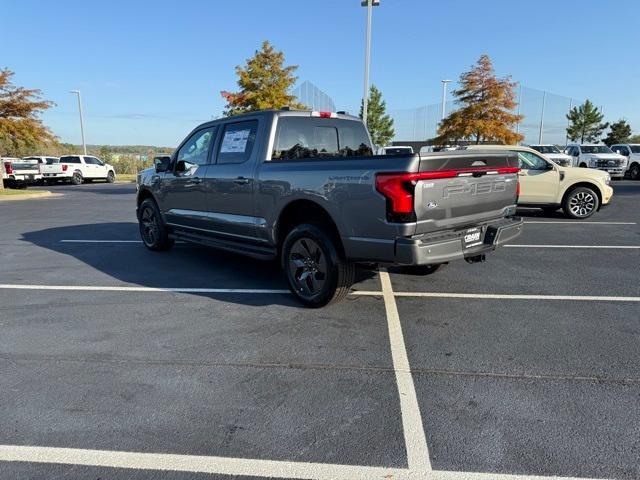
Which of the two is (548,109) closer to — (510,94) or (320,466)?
(510,94)

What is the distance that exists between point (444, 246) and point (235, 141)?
297 cm

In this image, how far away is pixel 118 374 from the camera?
11.5 feet

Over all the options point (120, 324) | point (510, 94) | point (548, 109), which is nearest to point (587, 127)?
point (548, 109)

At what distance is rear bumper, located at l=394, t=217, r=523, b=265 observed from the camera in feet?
13.1

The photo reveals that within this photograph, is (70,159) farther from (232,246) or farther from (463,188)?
(463,188)

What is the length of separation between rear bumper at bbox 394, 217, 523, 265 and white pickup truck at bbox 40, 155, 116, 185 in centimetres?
2747

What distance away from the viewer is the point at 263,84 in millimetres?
20984

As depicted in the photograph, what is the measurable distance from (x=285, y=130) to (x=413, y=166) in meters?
2.12

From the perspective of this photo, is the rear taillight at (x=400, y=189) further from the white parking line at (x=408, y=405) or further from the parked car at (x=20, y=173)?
the parked car at (x=20, y=173)

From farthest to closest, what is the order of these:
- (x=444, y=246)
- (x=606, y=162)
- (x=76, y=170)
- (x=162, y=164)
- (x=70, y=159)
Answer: (x=70, y=159), (x=76, y=170), (x=606, y=162), (x=162, y=164), (x=444, y=246)

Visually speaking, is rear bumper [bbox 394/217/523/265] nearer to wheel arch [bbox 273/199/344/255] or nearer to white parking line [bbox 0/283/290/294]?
wheel arch [bbox 273/199/344/255]

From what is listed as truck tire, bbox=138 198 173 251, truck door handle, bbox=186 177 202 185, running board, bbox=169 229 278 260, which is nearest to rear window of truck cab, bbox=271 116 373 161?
running board, bbox=169 229 278 260

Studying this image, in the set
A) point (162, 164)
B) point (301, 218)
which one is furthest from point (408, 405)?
point (162, 164)

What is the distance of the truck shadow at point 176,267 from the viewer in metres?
5.71
